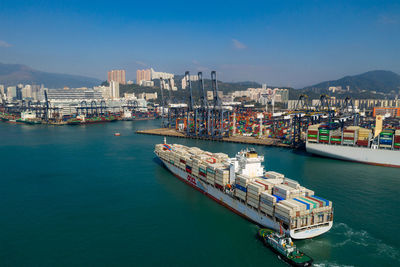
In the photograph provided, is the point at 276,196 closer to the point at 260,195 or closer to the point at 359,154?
the point at 260,195

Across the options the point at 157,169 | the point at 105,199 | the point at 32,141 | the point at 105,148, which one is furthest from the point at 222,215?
the point at 32,141

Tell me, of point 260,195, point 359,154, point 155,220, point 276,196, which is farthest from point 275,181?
point 359,154

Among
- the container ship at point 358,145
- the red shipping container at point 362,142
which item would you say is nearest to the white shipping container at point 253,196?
the container ship at point 358,145

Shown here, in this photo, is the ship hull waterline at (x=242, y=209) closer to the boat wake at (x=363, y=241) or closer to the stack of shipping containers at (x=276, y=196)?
the stack of shipping containers at (x=276, y=196)

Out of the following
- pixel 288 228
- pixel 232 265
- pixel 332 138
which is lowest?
pixel 232 265

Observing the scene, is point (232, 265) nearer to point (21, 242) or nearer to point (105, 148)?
point (21, 242)

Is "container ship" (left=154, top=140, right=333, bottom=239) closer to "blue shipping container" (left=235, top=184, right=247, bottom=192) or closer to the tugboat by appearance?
"blue shipping container" (left=235, top=184, right=247, bottom=192)

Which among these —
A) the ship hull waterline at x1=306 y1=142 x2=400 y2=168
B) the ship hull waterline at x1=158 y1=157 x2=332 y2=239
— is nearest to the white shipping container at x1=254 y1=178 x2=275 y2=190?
the ship hull waterline at x1=158 y1=157 x2=332 y2=239
